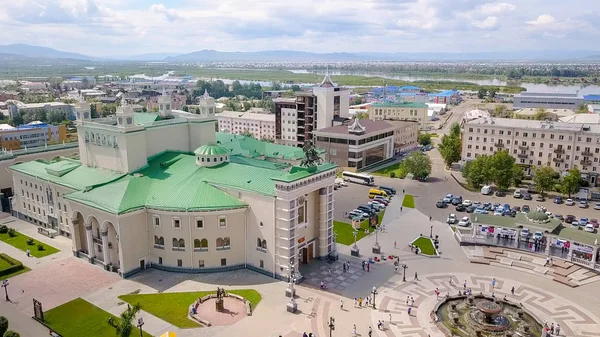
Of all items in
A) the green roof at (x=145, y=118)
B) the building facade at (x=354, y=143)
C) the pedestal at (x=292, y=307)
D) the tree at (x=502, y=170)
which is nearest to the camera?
the pedestal at (x=292, y=307)

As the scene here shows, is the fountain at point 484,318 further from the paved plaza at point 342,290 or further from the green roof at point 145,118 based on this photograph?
the green roof at point 145,118

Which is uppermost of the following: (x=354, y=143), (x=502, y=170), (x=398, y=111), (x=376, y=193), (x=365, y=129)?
(x=365, y=129)

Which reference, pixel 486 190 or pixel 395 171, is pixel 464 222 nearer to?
pixel 486 190

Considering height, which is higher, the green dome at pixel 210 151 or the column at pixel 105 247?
the green dome at pixel 210 151

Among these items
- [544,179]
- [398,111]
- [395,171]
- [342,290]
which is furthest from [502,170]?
[398,111]

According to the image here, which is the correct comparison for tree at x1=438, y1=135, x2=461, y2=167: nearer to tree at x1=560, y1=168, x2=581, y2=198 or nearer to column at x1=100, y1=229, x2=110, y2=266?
tree at x1=560, y1=168, x2=581, y2=198

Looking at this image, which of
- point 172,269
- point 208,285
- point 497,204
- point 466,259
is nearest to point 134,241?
point 172,269

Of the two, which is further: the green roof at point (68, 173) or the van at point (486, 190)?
the van at point (486, 190)

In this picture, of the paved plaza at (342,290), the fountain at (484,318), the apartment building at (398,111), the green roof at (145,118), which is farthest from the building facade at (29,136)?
the fountain at (484,318)
